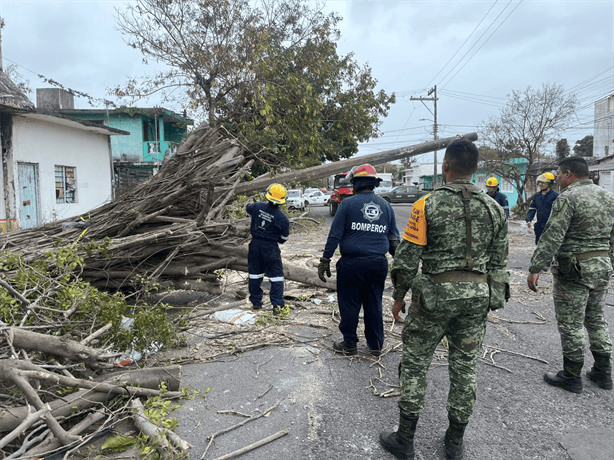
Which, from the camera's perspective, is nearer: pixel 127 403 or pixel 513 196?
pixel 127 403

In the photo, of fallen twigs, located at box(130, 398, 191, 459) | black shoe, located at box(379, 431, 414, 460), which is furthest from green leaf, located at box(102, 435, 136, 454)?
black shoe, located at box(379, 431, 414, 460)

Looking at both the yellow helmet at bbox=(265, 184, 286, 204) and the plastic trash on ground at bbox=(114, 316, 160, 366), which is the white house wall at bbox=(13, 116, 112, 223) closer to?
the yellow helmet at bbox=(265, 184, 286, 204)

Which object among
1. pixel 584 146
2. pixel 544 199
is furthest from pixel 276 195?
pixel 584 146

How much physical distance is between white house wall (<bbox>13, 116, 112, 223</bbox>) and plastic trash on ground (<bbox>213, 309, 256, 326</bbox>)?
22.9 ft

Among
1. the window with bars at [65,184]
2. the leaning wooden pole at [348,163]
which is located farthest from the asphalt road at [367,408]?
the window with bars at [65,184]

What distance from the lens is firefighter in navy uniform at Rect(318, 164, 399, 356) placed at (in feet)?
13.0

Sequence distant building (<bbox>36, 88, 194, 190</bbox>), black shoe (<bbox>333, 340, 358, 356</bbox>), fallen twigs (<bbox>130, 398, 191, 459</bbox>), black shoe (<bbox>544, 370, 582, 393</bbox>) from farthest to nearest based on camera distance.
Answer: distant building (<bbox>36, 88, 194, 190</bbox>), black shoe (<bbox>333, 340, 358, 356</bbox>), black shoe (<bbox>544, 370, 582, 393</bbox>), fallen twigs (<bbox>130, 398, 191, 459</bbox>)

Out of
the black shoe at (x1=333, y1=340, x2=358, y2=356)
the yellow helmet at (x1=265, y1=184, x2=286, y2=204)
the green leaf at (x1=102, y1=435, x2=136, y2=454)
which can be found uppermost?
the yellow helmet at (x1=265, y1=184, x2=286, y2=204)

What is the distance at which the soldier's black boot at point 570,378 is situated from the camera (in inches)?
137

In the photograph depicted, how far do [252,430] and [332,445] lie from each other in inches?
22.3

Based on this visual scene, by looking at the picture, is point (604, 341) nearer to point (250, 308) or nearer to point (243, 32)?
point (250, 308)

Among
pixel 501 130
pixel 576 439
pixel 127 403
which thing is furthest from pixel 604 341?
pixel 501 130

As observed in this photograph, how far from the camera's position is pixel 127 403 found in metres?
2.92

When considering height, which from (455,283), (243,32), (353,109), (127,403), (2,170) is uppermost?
(243,32)
